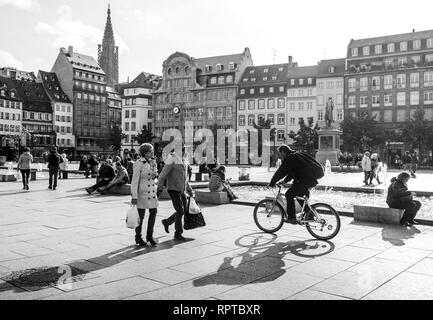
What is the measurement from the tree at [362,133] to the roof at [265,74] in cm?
1973

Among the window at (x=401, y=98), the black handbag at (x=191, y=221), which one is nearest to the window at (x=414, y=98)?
the window at (x=401, y=98)

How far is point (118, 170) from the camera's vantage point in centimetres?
1683

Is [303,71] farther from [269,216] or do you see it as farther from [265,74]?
[269,216]

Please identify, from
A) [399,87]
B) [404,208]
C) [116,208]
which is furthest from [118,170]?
[399,87]

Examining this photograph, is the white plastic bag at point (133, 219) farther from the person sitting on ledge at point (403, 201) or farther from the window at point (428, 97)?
the window at point (428, 97)

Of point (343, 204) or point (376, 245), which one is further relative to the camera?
point (343, 204)

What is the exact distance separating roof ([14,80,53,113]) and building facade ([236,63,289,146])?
39.2 meters

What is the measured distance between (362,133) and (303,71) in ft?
68.3

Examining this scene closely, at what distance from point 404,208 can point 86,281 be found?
6941 mm

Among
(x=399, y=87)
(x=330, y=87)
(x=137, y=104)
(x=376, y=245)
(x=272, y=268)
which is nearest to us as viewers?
(x=272, y=268)

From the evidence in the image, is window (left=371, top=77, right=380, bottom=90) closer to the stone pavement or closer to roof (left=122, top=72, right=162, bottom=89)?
roof (left=122, top=72, right=162, bottom=89)

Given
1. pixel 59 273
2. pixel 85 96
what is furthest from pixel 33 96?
pixel 59 273
